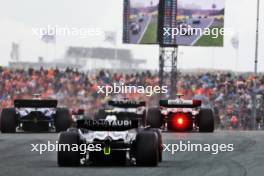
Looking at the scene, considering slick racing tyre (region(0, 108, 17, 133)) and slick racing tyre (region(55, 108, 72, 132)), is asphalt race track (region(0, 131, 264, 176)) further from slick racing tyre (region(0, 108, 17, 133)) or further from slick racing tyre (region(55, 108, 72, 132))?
slick racing tyre (region(55, 108, 72, 132))

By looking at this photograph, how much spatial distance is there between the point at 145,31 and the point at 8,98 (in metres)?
6.87

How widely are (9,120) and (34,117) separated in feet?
2.71

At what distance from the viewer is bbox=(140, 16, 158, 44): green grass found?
43.2m

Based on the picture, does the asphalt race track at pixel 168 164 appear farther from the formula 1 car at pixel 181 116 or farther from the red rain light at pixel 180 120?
the red rain light at pixel 180 120

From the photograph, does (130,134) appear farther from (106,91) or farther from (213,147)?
(106,91)

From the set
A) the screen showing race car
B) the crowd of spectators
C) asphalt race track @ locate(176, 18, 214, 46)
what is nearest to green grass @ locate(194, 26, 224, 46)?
asphalt race track @ locate(176, 18, 214, 46)

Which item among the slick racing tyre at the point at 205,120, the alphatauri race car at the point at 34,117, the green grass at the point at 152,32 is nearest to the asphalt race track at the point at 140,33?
the green grass at the point at 152,32

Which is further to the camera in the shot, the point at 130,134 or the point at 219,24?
the point at 219,24

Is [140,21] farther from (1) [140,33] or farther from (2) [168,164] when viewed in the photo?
(2) [168,164]

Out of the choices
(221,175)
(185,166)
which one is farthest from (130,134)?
(221,175)

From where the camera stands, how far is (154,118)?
31844 mm

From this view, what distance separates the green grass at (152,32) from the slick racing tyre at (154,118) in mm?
11634

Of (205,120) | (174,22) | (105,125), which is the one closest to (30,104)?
(205,120)

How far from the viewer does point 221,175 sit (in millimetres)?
14938
